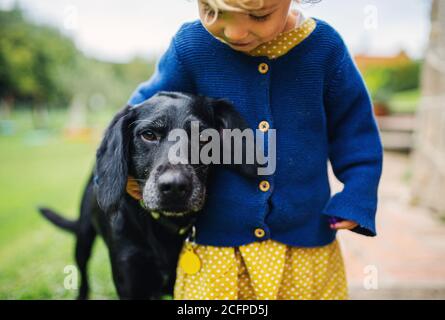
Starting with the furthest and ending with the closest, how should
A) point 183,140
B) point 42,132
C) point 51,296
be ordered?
point 42,132, point 51,296, point 183,140

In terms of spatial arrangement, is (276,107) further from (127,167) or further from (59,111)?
(59,111)

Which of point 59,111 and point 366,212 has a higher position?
point 59,111

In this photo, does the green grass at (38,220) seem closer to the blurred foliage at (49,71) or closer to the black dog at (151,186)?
the black dog at (151,186)

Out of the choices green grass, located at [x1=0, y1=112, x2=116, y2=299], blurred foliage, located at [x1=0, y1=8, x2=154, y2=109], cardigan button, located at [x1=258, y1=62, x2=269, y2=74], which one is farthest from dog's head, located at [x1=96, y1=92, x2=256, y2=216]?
blurred foliage, located at [x1=0, y1=8, x2=154, y2=109]

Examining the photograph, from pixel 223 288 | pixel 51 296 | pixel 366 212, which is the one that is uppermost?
pixel 366 212

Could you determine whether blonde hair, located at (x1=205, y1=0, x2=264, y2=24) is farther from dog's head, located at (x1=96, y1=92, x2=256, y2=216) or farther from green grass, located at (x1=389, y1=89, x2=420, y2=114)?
green grass, located at (x1=389, y1=89, x2=420, y2=114)

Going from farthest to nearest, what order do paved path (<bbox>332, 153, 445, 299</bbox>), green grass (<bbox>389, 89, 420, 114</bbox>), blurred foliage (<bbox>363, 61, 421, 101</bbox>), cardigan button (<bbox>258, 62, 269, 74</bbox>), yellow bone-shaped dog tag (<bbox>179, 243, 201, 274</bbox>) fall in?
1. green grass (<bbox>389, 89, 420, 114</bbox>)
2. blurred foliage (<bbox>363, 61, 421, 101</bbox>)
3. paved path (<bbox>332, 153, 445, 299</bbox>)
4. yellow bone-shaped dog tag (<bbox>179, 243, 201, 274</bbox>)
5. cardigan button (<bbox>258, 62, 269, 74</bbox>)

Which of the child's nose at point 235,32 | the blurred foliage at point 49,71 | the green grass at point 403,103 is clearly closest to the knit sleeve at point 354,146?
the child's nose at point 235,32

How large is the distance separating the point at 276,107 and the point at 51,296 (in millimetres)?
1743

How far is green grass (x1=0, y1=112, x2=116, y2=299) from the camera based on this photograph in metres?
2.57

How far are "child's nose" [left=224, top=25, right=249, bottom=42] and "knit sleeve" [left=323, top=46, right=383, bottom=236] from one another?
47 centimetres

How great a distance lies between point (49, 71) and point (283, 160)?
42.9 ft

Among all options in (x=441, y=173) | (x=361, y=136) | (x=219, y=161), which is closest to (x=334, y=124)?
(x=361, y=136)

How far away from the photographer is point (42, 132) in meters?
13.0
